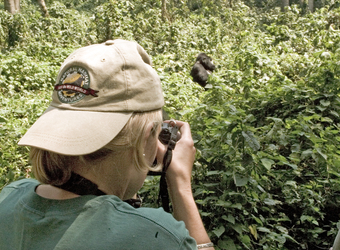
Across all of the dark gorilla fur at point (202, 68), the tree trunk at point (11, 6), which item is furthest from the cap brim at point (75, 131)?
the tree trunk at point (11, 6)

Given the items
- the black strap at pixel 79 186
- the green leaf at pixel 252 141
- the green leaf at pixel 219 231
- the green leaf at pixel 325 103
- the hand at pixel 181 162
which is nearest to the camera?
the black strap at pixel 79 186

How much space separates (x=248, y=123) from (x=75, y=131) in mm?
2280

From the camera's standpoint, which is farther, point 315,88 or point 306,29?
point 306,29

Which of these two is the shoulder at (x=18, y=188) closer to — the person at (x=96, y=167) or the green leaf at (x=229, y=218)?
the person at (x=96, y=167)

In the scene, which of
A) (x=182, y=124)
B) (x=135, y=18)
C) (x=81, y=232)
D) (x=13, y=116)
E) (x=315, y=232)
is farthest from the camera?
(x=135, y=18)

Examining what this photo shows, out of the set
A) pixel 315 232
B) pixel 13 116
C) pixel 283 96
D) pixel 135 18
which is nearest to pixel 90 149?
pixel 315 232

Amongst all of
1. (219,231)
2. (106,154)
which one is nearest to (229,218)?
(219,231)

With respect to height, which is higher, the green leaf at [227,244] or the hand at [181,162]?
the hand at [181,162]

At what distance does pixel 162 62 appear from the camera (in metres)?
5.99

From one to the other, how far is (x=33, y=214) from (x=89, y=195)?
124mm

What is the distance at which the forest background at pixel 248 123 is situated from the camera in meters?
1.83

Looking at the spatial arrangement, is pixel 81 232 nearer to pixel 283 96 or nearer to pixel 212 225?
pixel 212 225

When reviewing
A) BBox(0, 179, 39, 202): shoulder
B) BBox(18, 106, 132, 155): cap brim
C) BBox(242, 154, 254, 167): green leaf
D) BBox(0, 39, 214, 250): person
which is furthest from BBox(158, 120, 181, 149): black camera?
BBox(242, 154, 254, 167): green leaf

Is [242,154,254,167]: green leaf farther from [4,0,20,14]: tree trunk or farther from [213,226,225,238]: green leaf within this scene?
[4,0,20,14]: tree trunk
